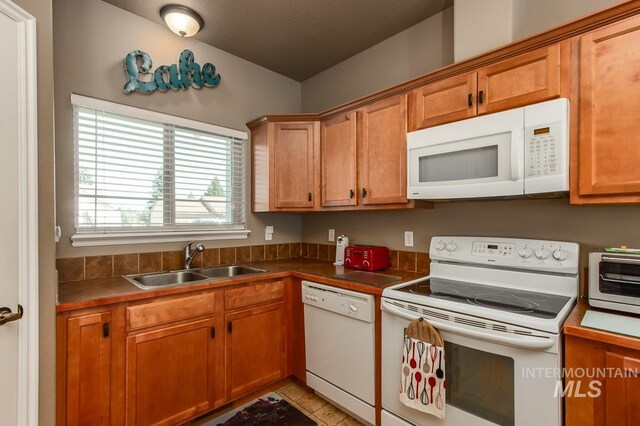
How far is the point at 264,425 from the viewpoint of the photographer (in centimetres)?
197

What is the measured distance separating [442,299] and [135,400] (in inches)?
69.0

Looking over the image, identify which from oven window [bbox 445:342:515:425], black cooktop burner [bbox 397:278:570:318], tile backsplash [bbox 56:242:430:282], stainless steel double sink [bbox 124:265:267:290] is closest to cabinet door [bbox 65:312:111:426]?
stainless steel double sink [bbox 124:265:267:290]

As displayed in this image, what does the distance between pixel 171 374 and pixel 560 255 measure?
7.46 ft

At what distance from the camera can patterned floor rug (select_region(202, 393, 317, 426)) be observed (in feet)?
6.53

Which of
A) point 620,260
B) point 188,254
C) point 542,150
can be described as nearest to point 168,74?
point 188,254

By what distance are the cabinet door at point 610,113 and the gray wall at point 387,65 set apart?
3.22ft

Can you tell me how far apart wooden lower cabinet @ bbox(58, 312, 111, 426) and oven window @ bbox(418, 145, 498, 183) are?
1.98 meters

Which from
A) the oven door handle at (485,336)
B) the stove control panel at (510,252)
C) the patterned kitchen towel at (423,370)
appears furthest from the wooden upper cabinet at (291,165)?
the patterned kitchen towel at (423,370)

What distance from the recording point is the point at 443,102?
6.17 ft

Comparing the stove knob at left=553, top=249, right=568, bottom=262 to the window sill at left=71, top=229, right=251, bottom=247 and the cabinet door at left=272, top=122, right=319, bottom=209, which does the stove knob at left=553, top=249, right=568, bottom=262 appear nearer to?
the cabinet door at left=272, top=122, right=319, bottom=209

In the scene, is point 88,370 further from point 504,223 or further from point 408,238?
point 504,223

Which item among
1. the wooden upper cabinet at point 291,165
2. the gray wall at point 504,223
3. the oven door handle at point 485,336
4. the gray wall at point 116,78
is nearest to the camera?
the oven door handle at point 485,336

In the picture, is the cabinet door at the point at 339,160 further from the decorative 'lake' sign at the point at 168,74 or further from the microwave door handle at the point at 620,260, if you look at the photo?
the microwave door handle at the point at 620,260

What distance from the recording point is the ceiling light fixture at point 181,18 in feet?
7.03
